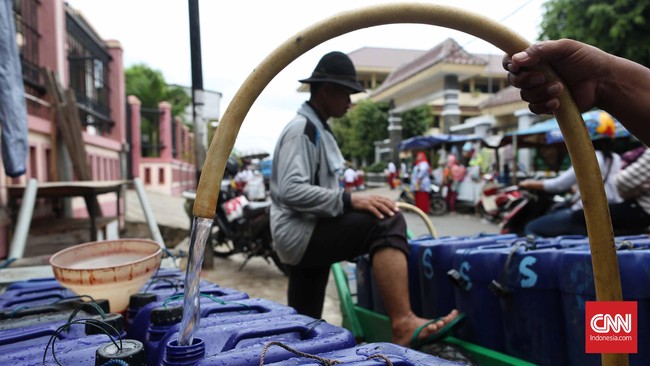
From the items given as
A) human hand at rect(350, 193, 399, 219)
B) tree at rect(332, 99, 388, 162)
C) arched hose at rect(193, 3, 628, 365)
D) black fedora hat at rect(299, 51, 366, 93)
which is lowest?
human hand at rect(350, 193, 399, 219)

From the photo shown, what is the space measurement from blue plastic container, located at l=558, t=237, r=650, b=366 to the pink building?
425 centimetres

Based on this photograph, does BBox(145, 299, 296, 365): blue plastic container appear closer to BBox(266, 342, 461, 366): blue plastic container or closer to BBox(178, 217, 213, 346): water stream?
BBox(178, 217, 213, 346): water stream

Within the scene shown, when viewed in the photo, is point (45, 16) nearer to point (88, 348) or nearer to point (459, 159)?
point (88, 348)

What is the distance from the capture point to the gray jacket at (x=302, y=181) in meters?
1.81

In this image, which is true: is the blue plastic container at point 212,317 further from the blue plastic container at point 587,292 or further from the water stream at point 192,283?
the blue plastic container at point 587,292

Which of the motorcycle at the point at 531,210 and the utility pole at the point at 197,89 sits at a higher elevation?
the utility pole at the point at 197,89

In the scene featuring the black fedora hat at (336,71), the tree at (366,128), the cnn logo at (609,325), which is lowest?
the cnn logo at (609,325)

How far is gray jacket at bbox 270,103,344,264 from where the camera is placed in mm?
1813

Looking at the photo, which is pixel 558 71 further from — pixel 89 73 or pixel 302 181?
pixel 89 73

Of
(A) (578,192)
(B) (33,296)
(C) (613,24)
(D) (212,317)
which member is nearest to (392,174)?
(C) (613,24)

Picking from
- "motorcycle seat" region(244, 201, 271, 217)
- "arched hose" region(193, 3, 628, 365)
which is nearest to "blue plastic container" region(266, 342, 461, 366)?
"arched hose" region(193, 3, 628, 365)

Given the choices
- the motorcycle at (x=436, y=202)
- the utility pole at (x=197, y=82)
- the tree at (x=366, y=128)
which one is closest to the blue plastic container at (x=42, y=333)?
the utility pole at (x=197, y=82)

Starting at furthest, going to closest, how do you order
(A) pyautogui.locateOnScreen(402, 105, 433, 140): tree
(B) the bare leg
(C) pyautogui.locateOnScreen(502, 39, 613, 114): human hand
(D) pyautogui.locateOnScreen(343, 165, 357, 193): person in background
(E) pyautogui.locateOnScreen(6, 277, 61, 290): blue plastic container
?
(A) pyautogui.locateOnScreen(402, 105, 433, 140): tree, (D) pyautogui.locateOnScreen(343, 165, 357, 193): person in background, (E) pyautogui.locateOnScreen(6, 277, 61, 290): blue plastic container, (B) the bare leg, (C) pyautogui.locateOnScreen(502, 39, 613, 114): human hand

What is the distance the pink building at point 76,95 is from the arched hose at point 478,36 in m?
3.82
